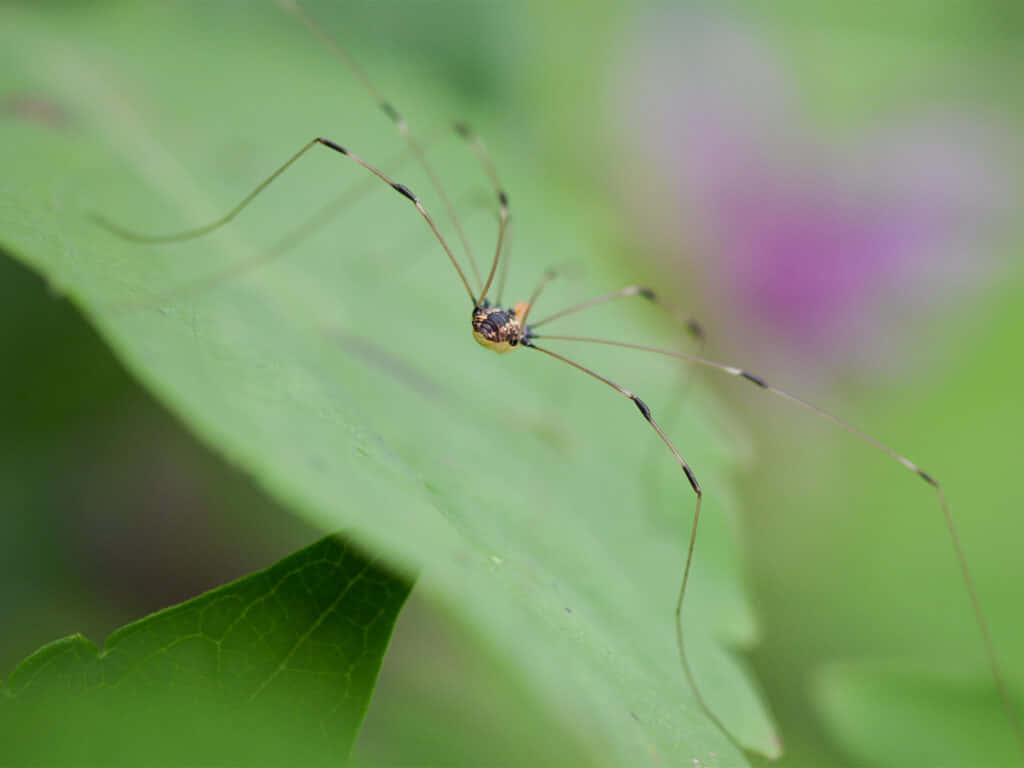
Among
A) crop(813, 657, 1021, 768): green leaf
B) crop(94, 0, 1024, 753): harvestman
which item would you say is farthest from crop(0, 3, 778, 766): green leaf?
crop(813, 657, 1021, 768): green leaf

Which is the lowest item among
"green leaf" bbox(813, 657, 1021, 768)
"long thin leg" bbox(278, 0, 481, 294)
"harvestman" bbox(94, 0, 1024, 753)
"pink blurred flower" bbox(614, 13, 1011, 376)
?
"green leaf" bbox(813, 657, 1021, 768)

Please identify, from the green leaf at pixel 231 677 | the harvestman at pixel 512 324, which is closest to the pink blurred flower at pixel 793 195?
the harvestman at pixel 512 324

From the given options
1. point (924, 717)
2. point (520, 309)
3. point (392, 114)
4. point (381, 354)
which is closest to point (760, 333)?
point (520, 309)

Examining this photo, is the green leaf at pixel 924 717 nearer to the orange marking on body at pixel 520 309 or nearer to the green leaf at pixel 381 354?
the green leaf at pixel 381 354

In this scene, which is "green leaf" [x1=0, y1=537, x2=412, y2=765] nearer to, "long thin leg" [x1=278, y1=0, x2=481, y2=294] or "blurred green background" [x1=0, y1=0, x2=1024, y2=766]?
"blurred green background" [x1=0, y1=0, x2=1024, y2=766]

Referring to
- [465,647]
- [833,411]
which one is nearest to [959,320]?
[833,411]

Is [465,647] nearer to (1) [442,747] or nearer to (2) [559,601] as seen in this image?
(1) [442,747]
